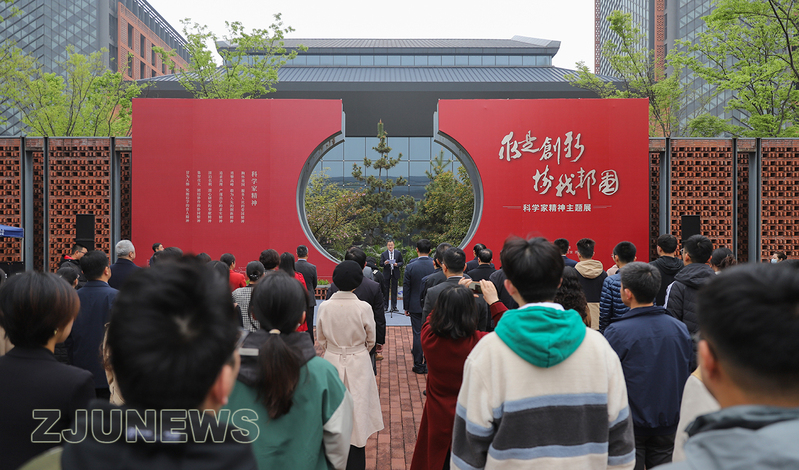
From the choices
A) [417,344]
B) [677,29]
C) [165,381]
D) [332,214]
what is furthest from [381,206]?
[677,29]

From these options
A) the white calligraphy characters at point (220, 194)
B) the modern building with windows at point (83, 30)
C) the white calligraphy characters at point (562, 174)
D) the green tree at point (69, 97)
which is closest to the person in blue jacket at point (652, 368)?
the white calligraphy characters at point (562, 174)

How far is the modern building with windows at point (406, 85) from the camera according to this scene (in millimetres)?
16359

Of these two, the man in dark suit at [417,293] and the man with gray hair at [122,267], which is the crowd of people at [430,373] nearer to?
the man with gray hair at [122,267]

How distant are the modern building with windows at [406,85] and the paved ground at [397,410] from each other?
8.18 meters

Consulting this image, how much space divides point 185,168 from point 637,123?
875cm

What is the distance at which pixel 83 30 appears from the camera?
88.5 feet

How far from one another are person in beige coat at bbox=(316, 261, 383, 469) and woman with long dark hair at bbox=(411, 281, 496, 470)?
667 mm

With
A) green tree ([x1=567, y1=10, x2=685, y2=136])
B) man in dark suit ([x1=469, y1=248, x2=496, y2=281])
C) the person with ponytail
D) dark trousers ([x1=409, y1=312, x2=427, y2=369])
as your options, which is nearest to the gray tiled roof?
green tree ([x1=567, y1=10, x2=685, y2=136])

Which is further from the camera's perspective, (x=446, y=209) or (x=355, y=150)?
(x=355, y=150)

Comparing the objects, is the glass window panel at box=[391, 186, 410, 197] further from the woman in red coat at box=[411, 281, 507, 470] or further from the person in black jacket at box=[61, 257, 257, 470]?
the person in black jacket at box=[61, 257, 257, 470]

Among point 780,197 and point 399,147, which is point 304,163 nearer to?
point 780,197

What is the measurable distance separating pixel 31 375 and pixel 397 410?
3364 mm

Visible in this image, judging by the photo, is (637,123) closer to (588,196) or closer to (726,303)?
(588,196)

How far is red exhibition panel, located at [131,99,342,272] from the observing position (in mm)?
9188
